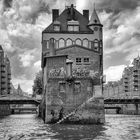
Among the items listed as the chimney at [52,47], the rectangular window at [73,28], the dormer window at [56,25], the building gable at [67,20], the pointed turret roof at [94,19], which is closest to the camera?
the chimney at [52,47]

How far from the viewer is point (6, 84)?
152125 millimetres

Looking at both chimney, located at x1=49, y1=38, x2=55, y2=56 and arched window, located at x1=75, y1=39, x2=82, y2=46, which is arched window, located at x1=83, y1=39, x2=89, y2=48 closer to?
arched window, located at x1=75, y1=39, x2=82, y2=46

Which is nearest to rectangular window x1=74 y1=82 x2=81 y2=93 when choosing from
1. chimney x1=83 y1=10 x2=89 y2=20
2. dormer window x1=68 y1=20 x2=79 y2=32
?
dormer window x1=68 y1=20 x2=79 y2=32

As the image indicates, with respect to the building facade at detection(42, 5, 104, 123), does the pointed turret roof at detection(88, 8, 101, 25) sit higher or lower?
higher

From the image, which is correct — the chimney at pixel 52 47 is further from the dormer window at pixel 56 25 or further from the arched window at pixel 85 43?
the arched window at pixel 85 43

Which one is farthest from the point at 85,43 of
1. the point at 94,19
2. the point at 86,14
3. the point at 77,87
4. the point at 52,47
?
the point at 77,87

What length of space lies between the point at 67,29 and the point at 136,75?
84.7 metres

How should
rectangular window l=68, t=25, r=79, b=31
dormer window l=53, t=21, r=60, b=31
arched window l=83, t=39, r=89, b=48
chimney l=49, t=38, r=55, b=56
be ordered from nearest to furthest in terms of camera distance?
1. chimney l=49, t=38, r=55, b=56
2. dormer window l=53, t=21, r=60, b=31
3. arched window l=83, t=39, r=89, b=48
4. rectangular window l=68, t=25, r=79, b=31

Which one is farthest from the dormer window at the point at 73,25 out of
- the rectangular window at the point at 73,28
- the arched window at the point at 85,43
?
the arched window at the point at 85,43

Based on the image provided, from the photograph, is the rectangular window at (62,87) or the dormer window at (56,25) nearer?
the rectangular window at (62,87)

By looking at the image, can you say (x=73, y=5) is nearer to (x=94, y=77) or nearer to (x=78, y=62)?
(x=78, y=62)

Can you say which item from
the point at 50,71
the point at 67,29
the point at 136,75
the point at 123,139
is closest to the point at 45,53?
the point at 67,29

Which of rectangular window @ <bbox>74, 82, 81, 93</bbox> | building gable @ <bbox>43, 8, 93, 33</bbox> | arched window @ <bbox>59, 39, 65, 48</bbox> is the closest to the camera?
rectangular window @ <bbox>74, 82, 81, 93</bbox>

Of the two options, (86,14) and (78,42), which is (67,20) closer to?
(78,42)
